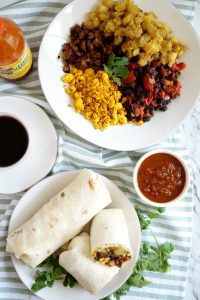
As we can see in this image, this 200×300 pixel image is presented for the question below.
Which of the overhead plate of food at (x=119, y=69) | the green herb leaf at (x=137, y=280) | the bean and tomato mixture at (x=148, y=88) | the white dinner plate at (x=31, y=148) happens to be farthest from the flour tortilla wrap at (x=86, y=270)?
the bean and tomato mixture at (x=148, y=88)

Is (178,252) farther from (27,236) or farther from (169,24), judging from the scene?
(169,24)

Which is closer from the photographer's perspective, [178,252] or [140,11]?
[140,11]

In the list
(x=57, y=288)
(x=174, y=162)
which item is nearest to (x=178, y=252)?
(x=174, y=162)

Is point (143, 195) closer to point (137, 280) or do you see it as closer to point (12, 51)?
point (137, 280)

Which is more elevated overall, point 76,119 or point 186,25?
point 186,25

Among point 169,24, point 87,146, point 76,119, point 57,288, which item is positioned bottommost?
point 57,288

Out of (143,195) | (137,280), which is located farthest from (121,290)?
(143,195)

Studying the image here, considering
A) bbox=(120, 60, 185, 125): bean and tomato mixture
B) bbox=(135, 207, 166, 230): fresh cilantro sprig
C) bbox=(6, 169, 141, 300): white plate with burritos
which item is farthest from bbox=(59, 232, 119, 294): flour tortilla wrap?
bbox=(120, 60, 185, 125): bean and tomato mixture
